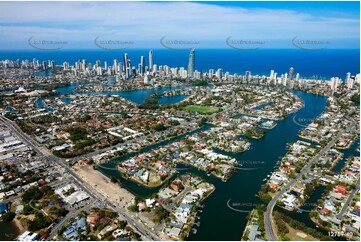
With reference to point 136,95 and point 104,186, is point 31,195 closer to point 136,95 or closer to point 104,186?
point 104,186

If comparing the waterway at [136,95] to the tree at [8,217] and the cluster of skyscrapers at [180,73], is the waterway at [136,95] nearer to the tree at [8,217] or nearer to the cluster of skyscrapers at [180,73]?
the cluster of skyscrapers at [180,73]

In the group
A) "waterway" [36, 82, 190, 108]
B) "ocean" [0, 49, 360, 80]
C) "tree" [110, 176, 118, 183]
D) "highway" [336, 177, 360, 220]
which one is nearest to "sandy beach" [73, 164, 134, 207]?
"tree" [110, 176, 118, 183]

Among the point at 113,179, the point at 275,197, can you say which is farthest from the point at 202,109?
the point at 275,197

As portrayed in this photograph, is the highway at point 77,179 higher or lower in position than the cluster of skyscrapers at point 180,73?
lower

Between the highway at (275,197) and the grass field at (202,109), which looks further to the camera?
the grass field at (202,109)

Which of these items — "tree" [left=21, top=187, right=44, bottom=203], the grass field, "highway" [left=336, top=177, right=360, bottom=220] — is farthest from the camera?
the grass field

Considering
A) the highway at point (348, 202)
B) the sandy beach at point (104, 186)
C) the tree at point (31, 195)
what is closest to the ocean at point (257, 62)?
the highway at point (348, 202)

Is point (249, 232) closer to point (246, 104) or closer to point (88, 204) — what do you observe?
point (88, 204)

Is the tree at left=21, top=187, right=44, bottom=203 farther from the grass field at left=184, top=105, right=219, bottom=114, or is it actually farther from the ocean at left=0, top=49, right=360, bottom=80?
the ocean at left=0, top=49, right=360, bottom=80
